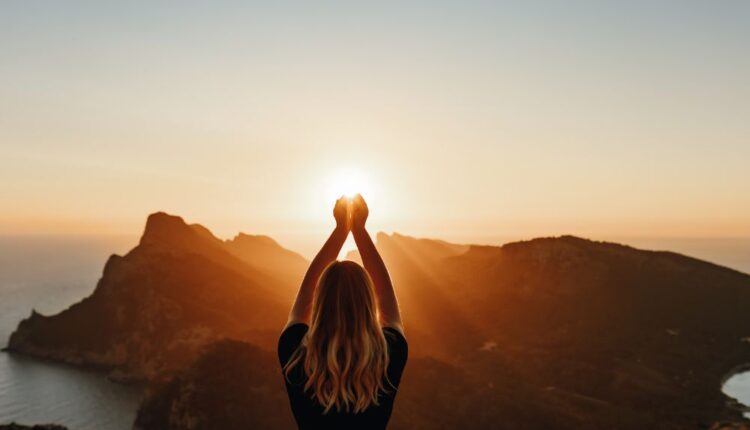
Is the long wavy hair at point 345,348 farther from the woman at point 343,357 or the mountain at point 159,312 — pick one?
the mountain at point 159,312

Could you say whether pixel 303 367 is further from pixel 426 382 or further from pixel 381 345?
pixel 426 382

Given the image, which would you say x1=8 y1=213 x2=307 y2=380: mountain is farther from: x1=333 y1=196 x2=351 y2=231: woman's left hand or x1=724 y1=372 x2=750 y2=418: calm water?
x1=333 y1=196 x2=351 y2=231: woman's left hand

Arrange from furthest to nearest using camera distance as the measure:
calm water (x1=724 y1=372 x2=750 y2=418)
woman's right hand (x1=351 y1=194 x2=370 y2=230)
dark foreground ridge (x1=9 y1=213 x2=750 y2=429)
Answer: calm water (x1=724 y1=372 x2=750 y2=418) < dark foreground ridge (x1=9 y1=213 x2=750 y2=429) < woman's right hand (x1=351 y1=194 x2=370 y2=230)

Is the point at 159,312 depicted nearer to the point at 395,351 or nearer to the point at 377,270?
the point at 377,270

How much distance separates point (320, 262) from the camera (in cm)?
394

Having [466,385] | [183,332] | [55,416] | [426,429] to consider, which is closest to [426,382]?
[466,385]

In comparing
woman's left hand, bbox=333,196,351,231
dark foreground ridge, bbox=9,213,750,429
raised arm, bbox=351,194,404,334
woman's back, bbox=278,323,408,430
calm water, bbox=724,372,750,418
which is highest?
woman's left hand, bbox=333,196,351,231

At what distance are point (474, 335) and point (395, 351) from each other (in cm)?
10145

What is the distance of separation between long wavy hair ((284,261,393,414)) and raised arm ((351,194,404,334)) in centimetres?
34

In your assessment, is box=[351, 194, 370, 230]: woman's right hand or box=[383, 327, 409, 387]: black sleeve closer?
box=[383, 327, 409, 387]: black sleeve

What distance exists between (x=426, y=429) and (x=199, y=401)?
25782 mm

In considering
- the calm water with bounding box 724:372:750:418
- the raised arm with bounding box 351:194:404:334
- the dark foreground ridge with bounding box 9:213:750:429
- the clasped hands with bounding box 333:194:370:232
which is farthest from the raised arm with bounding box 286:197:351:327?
the calm water with bounding box 724:372:750:418

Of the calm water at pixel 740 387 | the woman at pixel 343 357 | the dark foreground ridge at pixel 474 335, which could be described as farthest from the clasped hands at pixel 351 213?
the calm water at pixel 740 387

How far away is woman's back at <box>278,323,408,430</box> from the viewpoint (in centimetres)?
325
